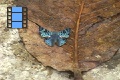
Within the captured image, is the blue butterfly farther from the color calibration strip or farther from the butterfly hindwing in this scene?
the color calibration strip

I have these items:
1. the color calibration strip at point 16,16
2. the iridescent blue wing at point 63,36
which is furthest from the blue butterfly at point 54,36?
the color calibration strip at point 16,16

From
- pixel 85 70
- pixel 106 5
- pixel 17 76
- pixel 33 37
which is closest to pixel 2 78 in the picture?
pixel 17 76

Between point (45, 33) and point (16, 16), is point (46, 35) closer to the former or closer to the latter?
point (45, 33)

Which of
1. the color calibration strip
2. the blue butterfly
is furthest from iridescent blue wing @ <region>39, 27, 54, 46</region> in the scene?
the color calibration strip

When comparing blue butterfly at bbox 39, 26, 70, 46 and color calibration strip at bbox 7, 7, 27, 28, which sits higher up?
color calibration strip at bbox 7, 7, 27, 28

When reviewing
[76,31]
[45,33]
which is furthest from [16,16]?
[76,31]
